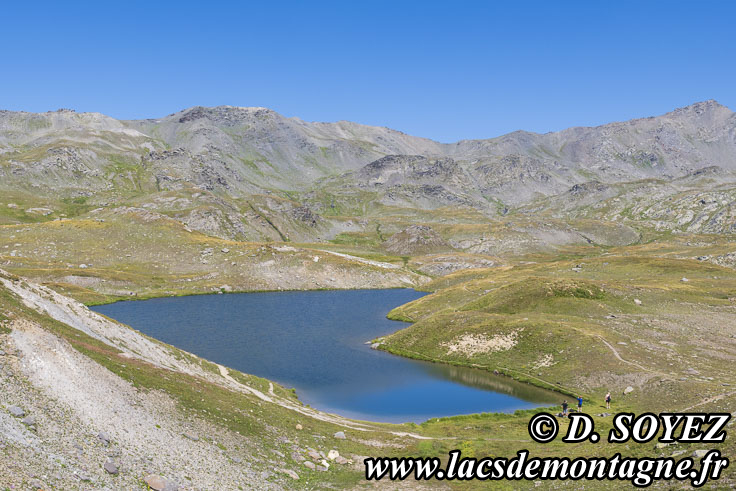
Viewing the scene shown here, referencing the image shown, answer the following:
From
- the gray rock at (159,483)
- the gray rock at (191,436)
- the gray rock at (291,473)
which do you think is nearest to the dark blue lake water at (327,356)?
the gray rock at (291,473)

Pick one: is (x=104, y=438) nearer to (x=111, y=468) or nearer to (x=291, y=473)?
(x=111, y=468)

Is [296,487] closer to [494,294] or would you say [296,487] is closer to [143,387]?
[143,387]

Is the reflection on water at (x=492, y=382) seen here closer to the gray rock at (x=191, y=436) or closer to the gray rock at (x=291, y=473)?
the gray rock at (x=291, y=473)

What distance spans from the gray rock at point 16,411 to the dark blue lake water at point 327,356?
44786 mm

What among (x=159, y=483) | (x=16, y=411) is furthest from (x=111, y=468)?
(x=16, y=411)

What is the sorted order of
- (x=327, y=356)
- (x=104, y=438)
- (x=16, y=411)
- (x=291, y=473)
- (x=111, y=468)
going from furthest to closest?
(x=327, y=356), (x=291, y=473), (x=104, y=438), (x=16, y=411), (x=111, y=468)

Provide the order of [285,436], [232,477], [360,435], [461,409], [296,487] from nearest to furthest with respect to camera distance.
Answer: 1. [232,477]
2. [296,487]
3. [285,436]
4. [360,435]
5. [461,409]

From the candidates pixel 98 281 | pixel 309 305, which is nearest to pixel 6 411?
pixel 309 305

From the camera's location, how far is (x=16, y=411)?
95.2 feet

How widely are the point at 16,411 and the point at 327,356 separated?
73720 millimetres

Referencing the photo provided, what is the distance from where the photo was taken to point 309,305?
6555 inches

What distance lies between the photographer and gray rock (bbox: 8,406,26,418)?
94.5 feet

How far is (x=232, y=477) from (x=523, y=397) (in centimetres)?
5543

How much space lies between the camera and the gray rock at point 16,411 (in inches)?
1134
